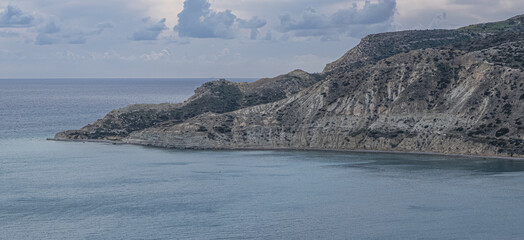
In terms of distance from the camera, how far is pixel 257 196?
97438 millimetres

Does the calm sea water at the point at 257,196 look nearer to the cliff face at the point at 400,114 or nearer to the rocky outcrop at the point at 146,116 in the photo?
the cliff face at the point at 400,114

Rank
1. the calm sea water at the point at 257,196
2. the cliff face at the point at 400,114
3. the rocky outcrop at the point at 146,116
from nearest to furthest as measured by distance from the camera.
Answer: the calm sea water at the point at 257,196 → the cliff face at the point at 400,114 → the rocky outcrop at the point at 146,116

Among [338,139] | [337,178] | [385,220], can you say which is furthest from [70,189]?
[338,139]

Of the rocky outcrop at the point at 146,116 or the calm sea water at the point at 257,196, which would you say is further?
the rocky outcrop at the point at 146,116

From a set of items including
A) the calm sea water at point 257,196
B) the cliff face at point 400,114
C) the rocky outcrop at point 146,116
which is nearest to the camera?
the calm sea water at point 257,196

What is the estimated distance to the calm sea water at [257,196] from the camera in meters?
78.8

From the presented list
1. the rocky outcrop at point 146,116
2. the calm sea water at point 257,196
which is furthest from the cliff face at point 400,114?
the calm sea water at point 257,196

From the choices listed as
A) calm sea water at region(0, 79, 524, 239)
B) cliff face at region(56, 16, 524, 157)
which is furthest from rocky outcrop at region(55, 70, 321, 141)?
calm sea water at region(0, 79, 524, 239)

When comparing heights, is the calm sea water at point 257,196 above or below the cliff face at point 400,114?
below

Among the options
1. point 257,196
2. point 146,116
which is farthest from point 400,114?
point 146,116

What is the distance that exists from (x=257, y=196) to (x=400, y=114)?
193ft

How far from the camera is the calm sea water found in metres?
78.8

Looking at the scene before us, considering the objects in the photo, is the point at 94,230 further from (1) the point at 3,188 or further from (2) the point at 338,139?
(2) the point at 338,139

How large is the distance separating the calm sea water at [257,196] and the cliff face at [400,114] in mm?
7214
